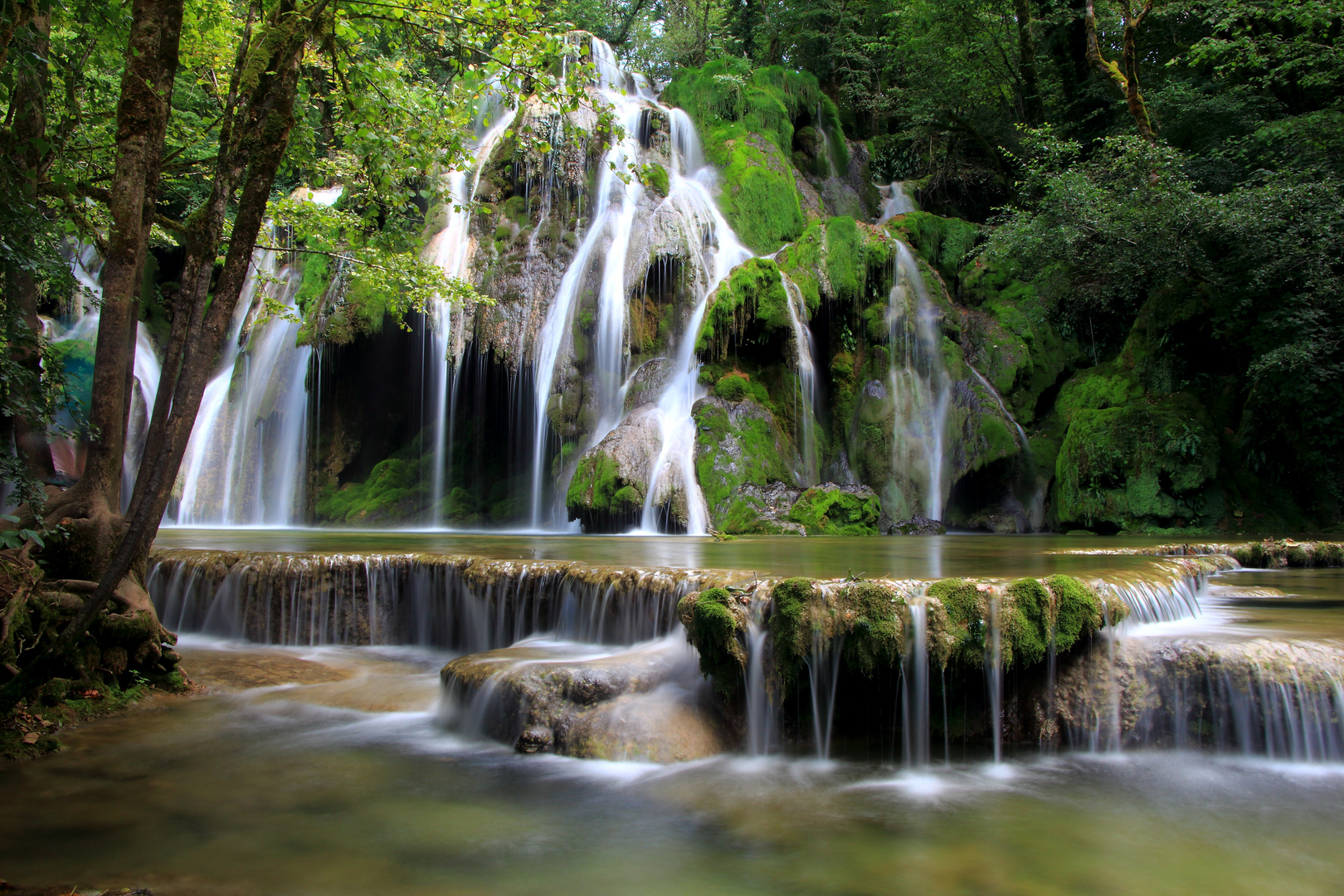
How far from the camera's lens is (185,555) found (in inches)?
329

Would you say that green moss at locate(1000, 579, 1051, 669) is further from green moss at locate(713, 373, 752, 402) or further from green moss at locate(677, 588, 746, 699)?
green moss at locate(713, 373, 752, 402)

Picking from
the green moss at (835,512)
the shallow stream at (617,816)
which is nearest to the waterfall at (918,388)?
the green moss at (835,512)

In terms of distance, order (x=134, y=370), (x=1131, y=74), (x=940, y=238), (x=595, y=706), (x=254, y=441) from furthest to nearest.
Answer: (x=940, y=238) < (x=254, y=441) < (x=134, y=370) < (x=1131, y=74) < (x=595, y=706)

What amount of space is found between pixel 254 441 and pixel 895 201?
18.6 m

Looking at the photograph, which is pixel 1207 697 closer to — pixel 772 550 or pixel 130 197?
pixel 772 550

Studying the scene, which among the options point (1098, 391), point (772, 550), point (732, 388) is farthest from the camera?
point (1098, 391)

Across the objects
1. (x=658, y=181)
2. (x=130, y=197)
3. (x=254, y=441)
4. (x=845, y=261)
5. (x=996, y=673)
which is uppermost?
(x=658, y=181)

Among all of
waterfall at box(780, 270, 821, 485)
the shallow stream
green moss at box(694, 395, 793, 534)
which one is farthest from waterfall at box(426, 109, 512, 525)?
the shallow stream

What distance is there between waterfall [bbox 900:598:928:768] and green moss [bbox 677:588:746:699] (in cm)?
104

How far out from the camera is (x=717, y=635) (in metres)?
5.01

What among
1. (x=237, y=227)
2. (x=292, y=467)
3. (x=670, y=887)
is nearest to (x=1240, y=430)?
(x=670, y=887)

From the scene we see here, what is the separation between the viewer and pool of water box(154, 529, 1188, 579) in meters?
6.85

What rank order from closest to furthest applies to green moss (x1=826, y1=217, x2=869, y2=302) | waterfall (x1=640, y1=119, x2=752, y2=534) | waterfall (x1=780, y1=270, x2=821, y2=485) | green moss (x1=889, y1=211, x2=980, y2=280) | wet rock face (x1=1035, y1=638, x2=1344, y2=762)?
wet rock face (x1=1035, y1=638, x2=1344, y2=762) → waterfall (x1=640, y1=119, x2=752, y2=534) → waterfall (x1=780, y1=270, x2=821, y2=485) → green moss (x1=826, y1=217, x2=869, y2=302) → green moss (x1=889, y1=211, x2=980, y2=280)

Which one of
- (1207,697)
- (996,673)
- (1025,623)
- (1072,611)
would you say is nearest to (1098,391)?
(1207,697)
